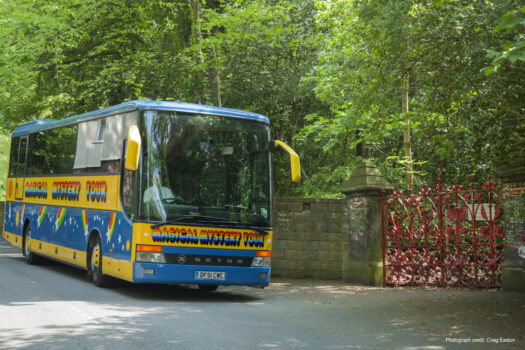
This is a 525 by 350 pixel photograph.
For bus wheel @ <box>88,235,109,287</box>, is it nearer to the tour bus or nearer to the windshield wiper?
the tour bus

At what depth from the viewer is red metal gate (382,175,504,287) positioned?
38.3 feet

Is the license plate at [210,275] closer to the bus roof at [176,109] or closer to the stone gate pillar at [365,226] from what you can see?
the bus roof at [176,109]

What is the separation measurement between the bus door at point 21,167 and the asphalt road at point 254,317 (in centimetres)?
558

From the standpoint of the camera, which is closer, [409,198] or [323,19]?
[409,198]

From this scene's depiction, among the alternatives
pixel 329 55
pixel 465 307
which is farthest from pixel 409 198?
pixel 329 55

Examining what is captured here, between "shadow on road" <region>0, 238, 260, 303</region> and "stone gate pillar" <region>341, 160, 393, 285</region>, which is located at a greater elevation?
"stone gate pillar" <region>341, 160, 393, 285</region>

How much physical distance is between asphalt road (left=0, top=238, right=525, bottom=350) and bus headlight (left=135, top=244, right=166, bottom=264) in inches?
27.9

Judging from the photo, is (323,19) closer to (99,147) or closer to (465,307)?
(99,147)

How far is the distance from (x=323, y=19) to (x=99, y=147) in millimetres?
11509

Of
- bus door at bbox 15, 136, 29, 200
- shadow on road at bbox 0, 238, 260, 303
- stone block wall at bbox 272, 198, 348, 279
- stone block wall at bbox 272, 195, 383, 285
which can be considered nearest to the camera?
shadow on road at bbox 0, 238, 260, 303

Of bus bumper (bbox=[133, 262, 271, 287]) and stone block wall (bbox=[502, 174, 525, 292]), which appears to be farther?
stone block wall (bbox=[502, 174, 525, 292])

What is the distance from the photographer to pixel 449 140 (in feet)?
40.2

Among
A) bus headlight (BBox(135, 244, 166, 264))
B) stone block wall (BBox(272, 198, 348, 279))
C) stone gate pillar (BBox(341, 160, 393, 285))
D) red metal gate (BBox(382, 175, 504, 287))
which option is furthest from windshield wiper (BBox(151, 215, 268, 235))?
stone block wall (BBox(272, 198, 348, 279))

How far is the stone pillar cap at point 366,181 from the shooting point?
44.7 ft
